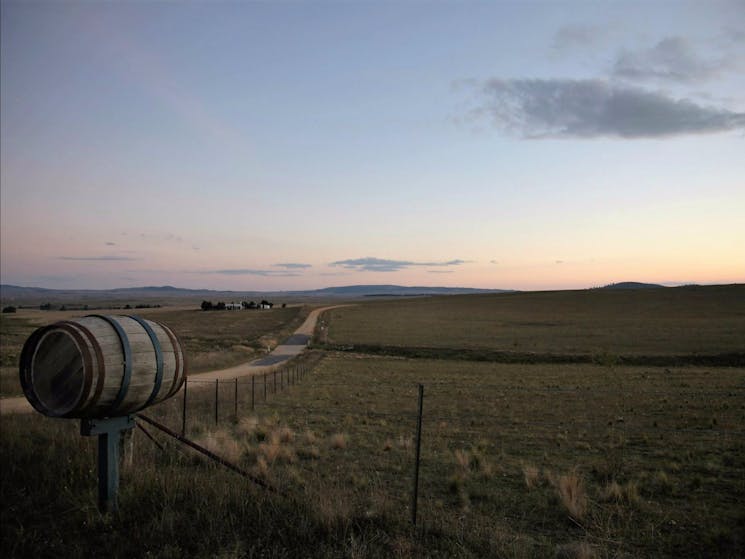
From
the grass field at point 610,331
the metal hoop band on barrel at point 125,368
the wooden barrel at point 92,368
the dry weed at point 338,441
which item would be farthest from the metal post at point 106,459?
the grass field at point 610,331

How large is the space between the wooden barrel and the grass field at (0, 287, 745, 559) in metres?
1.04

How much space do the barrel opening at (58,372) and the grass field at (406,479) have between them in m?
1.12

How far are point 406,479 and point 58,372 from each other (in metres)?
5.63

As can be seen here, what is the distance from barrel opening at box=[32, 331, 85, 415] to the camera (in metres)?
5.36

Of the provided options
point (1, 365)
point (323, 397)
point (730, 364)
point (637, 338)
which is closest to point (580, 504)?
point (323, 397)

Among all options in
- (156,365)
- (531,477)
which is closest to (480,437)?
(531,477)

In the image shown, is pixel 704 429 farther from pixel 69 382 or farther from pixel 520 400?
pixel 69 382

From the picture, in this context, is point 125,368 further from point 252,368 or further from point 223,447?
point 252,368

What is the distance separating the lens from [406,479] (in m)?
8.98

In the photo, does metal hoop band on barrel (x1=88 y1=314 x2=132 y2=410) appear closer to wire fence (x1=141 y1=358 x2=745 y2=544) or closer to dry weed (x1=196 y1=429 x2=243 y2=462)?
wire fence (x1=141 y1=358 x2=745 y2=544)

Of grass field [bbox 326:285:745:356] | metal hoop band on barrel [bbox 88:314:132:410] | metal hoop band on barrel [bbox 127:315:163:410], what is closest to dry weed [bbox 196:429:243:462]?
metal hoop band on barrel [bbox 127:315:163:410]

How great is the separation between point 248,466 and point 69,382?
12.7 ft

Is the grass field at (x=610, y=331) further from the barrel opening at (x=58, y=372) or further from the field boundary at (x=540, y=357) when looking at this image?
the barrel opening at (x=58, y=372)

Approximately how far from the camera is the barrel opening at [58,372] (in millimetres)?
5359
